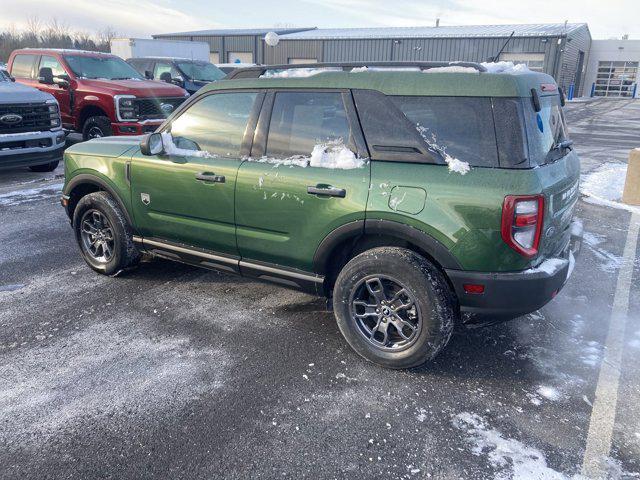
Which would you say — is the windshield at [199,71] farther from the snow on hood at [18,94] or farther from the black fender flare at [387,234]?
the black fender flare at [387,234]

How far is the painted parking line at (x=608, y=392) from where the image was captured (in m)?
2.58

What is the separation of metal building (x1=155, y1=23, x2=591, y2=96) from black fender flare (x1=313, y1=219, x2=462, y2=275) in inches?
1212

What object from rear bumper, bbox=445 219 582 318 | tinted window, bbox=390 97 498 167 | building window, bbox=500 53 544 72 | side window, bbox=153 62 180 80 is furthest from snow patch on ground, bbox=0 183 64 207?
building window, bbox=500 53 544 72

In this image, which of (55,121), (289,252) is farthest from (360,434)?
(55,121)

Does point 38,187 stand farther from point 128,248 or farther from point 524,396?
point 524,396

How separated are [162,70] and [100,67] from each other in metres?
4.03

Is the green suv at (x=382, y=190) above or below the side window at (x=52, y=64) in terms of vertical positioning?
below

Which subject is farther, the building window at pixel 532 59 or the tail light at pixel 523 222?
the building window at pixel 532 59

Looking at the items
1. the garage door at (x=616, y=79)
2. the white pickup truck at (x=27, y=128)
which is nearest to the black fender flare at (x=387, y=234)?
the white pickup truck at (x=27, y=128)

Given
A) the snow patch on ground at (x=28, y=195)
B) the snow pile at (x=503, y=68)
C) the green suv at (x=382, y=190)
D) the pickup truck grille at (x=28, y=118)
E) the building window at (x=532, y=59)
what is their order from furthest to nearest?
the building window at (x=532, y=59) → the pickup truck grille at (x=28, y=118) → the snow patch on ground at (x=28, y=195) → the snow pile at (x=503, y=68) → the green suv at (x=382, y=190)

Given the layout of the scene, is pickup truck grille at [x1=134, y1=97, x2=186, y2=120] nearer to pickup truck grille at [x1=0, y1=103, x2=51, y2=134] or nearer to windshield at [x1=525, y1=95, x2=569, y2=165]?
pickup truck grille at [x1=0, y1=103, x2=51, y2=134]

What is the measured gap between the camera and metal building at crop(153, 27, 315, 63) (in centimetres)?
4088

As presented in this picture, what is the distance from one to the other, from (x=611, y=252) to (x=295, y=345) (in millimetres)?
3903

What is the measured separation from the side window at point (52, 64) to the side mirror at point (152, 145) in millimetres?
8093
